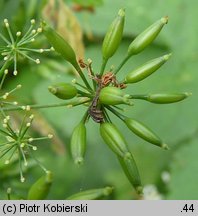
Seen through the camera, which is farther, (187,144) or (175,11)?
(175,11)

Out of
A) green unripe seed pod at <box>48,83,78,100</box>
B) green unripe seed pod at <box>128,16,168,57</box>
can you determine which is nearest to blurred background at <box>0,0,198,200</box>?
green unripe seed pod at <box>128,16,168,57</box>

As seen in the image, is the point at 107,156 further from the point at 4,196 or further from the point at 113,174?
the point at 4,196

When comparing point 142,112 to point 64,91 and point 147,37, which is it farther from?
point 64,91

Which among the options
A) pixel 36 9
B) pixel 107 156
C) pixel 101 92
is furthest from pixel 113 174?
pixel 101 92

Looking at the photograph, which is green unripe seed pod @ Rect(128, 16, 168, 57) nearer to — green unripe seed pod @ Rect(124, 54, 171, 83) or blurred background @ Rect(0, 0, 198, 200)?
green unripe seed pod @ Rect(124, 54, 171, 83)

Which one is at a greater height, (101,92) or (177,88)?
(177,88)

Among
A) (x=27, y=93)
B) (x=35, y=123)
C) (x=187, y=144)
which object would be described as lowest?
(x=35, y=123)

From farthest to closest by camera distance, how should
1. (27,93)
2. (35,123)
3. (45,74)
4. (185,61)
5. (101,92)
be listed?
(185,61)
(27,93)
(45,74)
(35,123)
(101,92)

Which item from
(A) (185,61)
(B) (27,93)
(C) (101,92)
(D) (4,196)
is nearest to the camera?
(C) (101,92)
